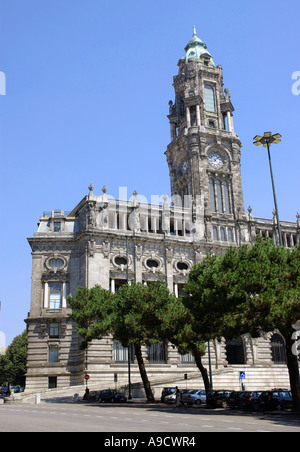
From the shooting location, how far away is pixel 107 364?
5706 cm

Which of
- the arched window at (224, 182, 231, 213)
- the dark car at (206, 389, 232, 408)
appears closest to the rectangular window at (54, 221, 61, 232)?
the arched window at (224, 182, 231, 213)

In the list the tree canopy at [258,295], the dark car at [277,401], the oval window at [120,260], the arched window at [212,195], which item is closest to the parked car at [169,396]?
the dark car at [277,401]

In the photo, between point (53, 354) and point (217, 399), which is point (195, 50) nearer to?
point (53, 354)

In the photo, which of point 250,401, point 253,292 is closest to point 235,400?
point 250,401

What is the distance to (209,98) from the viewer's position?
259 feet

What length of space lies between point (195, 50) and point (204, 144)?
19856 millimetres

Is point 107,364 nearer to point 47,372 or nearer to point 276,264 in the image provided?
point 47,372

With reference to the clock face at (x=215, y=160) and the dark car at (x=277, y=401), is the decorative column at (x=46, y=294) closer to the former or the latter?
the clock face at (x=215, y=160)

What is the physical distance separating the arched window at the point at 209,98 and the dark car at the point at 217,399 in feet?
167

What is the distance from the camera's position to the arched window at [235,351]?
65875 mm

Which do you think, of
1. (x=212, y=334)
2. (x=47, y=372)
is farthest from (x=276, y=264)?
(x=47, y=372)

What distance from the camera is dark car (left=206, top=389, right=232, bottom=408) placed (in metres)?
37.6

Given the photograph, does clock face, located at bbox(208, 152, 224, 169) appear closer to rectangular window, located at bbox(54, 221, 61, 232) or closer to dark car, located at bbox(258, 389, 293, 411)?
rectangular window, located at bbox(54, 221, 61, 232)

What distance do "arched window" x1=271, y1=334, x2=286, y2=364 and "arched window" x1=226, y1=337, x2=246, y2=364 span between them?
187 inches
